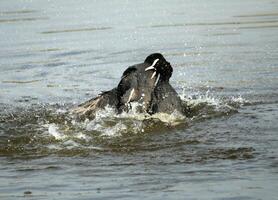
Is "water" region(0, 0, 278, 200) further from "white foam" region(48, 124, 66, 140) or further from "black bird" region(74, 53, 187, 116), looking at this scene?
"black bird" region(74, 53, 187, 116)

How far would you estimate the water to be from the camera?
622 cm

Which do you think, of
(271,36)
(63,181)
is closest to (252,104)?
(63,181)

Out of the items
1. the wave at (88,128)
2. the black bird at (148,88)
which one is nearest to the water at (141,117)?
the wave at (88,128)

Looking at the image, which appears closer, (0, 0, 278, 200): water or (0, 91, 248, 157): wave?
(0, 0, 278, 200): water

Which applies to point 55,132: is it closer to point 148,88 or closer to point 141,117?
point 141,117

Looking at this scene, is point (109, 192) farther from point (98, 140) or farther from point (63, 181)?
point (98, 140)

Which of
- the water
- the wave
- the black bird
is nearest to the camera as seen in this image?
the water

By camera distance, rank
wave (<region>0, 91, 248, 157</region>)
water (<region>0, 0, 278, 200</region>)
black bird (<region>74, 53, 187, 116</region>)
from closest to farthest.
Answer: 1. water (<region>0, 0, 278, 200</region>)
2. wave (<region>0, 91, 248, 157</region>)
3. black bird (<region>74, 53, 187, 116</region>)

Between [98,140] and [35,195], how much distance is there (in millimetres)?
1921

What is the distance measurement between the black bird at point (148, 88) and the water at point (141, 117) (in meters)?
0.13

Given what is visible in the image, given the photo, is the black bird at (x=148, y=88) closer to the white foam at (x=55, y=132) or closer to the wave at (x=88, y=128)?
the wave at (x=88, y=128)

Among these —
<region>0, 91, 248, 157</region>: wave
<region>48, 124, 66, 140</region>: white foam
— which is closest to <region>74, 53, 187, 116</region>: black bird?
<region>0, 91, 248, 157</region>: wave

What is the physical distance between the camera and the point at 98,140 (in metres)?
7.89

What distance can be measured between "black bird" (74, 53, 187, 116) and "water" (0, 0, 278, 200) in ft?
0.42
